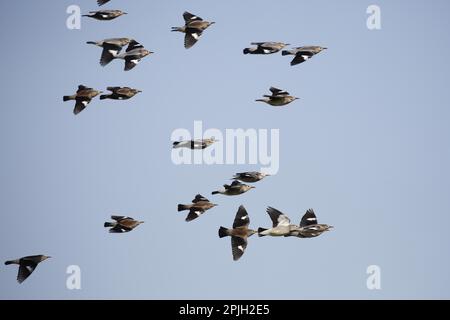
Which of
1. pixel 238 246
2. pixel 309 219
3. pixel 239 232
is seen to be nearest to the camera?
pixel 238 246

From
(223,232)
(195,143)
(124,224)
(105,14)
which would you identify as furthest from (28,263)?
(105,14)

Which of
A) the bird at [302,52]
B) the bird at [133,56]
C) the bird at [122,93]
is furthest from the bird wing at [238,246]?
the bird at [133,56]

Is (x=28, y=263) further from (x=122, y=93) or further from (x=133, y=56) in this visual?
(x=133, y=56)

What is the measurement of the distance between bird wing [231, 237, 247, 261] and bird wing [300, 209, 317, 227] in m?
3.57

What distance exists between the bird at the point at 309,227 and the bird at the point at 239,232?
147 centimetres

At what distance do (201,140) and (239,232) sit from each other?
3.24 meters

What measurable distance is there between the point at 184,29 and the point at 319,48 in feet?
14.6

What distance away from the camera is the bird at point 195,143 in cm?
3634

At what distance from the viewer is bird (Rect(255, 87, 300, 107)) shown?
37156mm

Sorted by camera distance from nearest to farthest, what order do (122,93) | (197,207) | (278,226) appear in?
1. (278,226)
2. (197,207)
3. (122,93)

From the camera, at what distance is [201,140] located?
1452 inches

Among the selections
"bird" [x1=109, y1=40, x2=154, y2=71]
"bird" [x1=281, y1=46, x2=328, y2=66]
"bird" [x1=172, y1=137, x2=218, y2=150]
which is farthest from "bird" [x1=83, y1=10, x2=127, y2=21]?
"bird" [x1=281, y1=46, x2=328, y2=66]

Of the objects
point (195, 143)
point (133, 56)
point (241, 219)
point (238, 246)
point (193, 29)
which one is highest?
point (193, 29)
